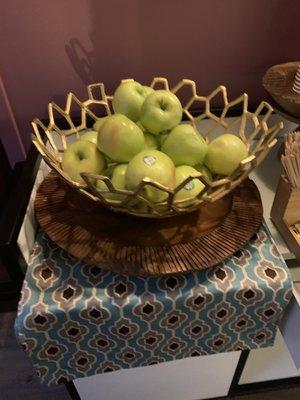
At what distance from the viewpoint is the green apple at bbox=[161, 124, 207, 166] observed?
0.60 metres

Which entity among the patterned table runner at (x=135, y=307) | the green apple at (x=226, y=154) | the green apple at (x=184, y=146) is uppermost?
the green apple at (x=184, y=146)

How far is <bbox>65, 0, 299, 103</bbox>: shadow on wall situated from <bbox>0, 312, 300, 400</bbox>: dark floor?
0.89 meters

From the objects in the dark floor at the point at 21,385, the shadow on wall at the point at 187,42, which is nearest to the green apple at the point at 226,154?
the shadow on wall at the point at 187,42

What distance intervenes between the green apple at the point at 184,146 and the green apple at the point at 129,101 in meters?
0.09

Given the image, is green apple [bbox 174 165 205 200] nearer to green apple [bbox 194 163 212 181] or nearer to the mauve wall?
green apple [bbox 194 163 212 181]

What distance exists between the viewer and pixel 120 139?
581mm

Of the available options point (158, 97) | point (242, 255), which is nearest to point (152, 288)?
point (242, 255)

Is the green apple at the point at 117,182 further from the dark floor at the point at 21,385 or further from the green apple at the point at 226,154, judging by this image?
the dark floor at the point at 21,385

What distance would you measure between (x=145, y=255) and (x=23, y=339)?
26 centimetres

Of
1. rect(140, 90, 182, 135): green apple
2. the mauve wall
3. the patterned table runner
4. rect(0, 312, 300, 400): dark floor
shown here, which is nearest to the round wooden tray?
the patterned table runner

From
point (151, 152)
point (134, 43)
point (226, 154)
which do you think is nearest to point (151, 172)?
point (151, 152)

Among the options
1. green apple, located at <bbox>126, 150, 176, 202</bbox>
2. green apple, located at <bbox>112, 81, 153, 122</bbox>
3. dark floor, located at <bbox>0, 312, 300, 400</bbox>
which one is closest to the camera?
green apple, located at <bbox>126, 150, 176, 202</bbox>

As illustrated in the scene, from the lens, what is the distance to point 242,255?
0.66m

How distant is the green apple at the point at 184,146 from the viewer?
23.5 inches
